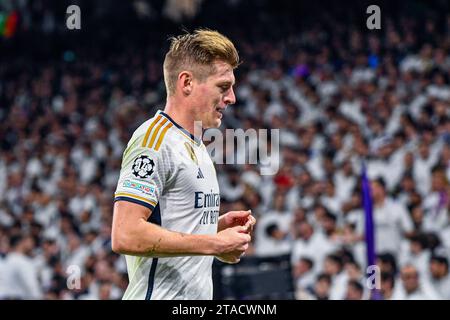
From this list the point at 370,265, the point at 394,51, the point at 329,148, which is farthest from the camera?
the point at 394,51

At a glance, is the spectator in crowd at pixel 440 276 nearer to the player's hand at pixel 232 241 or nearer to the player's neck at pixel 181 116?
the player's neck at pixel 181 116

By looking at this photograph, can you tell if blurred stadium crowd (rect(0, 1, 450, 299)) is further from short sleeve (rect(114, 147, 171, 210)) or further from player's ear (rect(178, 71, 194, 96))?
short sleeve (rect(114, 147, 171, 210))

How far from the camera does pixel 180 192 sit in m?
3.40

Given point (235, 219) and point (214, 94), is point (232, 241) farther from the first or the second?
point (214, 94)

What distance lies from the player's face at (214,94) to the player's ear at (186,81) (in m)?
0.03

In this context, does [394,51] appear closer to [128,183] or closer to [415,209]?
[415,209]

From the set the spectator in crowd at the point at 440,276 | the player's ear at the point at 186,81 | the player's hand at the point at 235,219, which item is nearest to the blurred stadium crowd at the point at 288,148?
the spectator in crowd at the point at 440,276

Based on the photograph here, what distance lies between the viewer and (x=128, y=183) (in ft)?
10.7

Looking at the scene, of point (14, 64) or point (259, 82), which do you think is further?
point (14, 64)

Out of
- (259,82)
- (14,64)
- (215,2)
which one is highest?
(215,2)

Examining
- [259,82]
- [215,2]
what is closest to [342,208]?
[259,82]

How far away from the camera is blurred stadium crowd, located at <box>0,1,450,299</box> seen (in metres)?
9.59

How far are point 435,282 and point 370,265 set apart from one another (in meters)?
2.32

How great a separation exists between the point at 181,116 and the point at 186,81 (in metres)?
0.15
